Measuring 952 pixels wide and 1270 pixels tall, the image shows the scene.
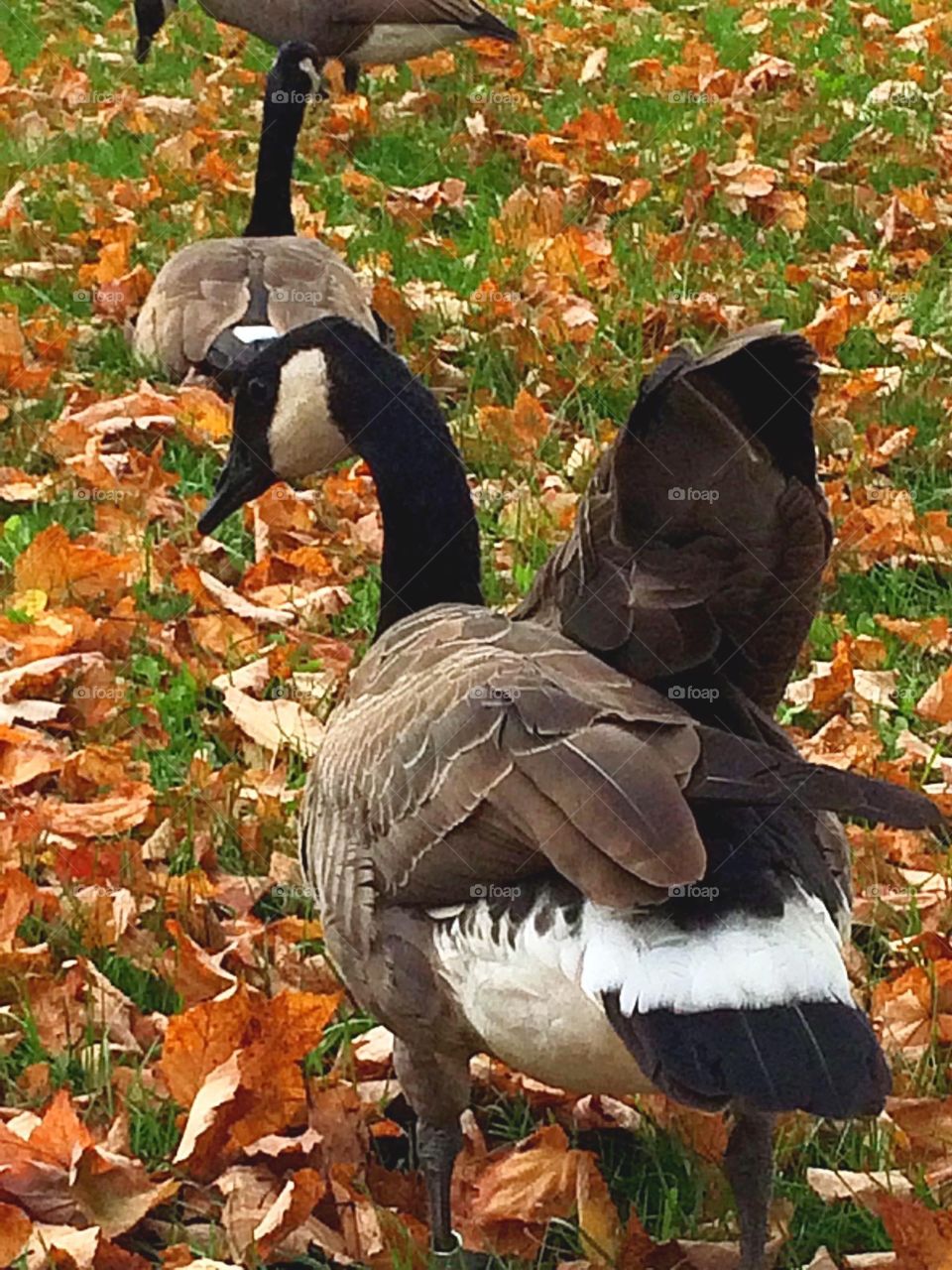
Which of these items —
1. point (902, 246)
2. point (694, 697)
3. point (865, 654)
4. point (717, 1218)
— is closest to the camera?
point (694, 697)

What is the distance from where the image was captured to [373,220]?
733cm

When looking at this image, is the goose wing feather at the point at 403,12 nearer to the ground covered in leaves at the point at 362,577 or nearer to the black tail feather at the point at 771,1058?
the ground covered in leaves at the point at 362,577

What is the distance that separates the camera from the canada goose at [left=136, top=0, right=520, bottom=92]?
862 cm

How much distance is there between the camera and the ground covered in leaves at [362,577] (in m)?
2.67

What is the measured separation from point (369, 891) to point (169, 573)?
2.23 m

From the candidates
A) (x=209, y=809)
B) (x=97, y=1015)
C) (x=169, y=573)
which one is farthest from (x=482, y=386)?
(x=97, y=1015)

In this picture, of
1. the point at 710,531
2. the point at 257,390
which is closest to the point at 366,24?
the point at 257,390

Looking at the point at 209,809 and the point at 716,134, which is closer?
the point at 209,809

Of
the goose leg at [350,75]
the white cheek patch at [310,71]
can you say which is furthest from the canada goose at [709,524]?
the goose leg at [350,75]

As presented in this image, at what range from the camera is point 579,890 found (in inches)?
82.4

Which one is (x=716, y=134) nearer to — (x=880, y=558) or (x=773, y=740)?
(x=880, y=558)

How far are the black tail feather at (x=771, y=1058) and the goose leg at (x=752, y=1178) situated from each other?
0.46m

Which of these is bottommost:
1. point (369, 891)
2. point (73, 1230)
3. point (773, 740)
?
point (73, 1230)

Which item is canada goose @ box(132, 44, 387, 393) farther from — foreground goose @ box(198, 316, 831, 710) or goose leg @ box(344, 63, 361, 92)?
foreground goose @ box(198, 316, 831, 710)
